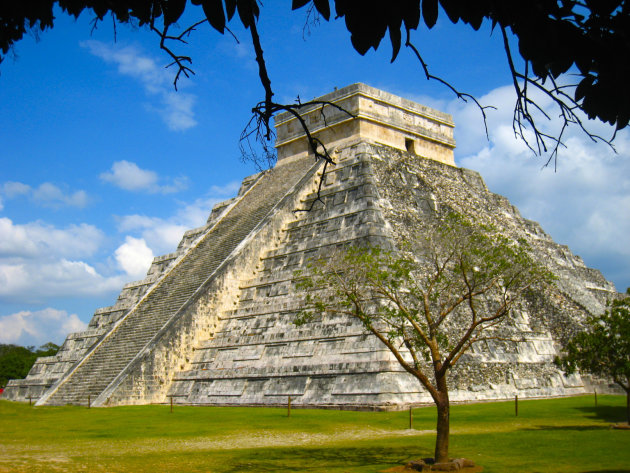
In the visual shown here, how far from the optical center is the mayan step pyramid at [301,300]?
13.8m

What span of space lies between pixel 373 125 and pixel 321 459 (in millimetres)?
13740

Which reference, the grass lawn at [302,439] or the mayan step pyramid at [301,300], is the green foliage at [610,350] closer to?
the grass lawn at [302,439]

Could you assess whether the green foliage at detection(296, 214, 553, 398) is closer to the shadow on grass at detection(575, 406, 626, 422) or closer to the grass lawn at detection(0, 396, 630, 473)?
the grass lawn at detection(0, 396, 630, 473)

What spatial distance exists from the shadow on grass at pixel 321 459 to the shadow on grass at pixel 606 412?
15.6 feet

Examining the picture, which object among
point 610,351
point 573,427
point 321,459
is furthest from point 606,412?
point 321,459

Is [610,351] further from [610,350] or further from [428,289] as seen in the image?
[428,289]

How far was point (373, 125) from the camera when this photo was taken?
802 inches

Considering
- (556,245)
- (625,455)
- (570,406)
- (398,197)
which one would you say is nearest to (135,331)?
(398,197)

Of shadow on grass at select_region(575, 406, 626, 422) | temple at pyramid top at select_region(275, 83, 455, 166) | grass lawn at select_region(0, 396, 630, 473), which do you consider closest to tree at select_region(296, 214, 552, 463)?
grass lawn at select_region(0, 396, 630, 473)

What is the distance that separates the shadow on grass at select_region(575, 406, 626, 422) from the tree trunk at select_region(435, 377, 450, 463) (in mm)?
5053

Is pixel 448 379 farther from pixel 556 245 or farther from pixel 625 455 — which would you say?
pixel 556 245

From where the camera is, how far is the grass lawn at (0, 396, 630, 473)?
7.85 meters

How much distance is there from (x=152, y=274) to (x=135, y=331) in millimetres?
4498

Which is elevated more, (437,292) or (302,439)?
(437,292)
